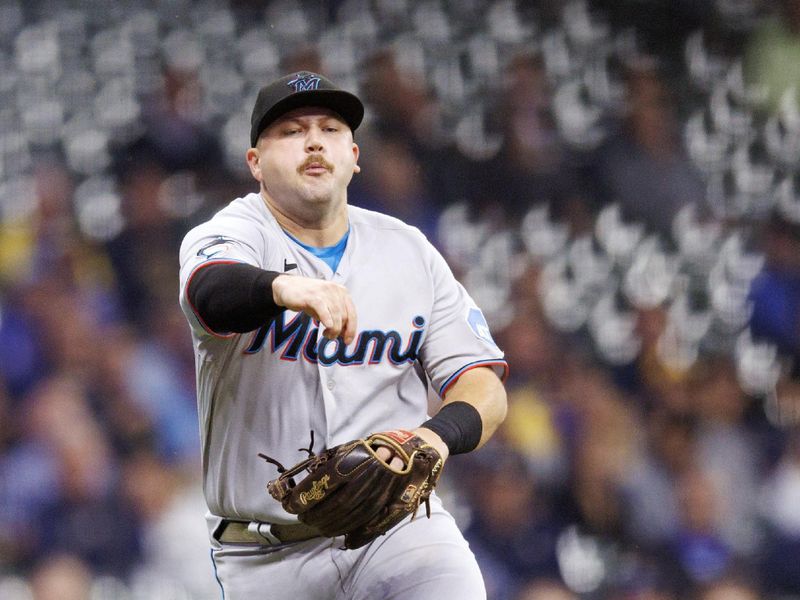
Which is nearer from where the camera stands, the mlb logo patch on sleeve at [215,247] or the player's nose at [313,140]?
the mlb logo patch on sleeve at [215,247]

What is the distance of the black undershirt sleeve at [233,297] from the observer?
1.77m

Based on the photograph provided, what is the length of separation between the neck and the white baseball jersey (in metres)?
0.03

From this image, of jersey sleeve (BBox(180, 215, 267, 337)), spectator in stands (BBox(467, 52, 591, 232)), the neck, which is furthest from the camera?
spectator in stands (BBox(467, 52, 591, 232))

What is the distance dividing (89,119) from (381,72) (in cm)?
111

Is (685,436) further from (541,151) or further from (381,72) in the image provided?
(381,72)

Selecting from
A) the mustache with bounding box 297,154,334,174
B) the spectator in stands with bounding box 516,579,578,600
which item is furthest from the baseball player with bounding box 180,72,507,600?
the spectator in stands with bounding box 516,579,578,600

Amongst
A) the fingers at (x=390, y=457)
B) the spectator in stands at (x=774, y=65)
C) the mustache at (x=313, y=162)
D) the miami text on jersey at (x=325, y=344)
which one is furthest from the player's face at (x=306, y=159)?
the spectator in stands at (x=774, y=65)

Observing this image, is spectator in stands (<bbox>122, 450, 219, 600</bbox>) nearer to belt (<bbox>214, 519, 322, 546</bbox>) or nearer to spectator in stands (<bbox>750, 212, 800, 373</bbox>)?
belt (<bbox>214, 519, 322, 546</bbox>)

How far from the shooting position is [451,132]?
4184 millimetres

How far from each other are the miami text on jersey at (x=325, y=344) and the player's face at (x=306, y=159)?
0.25 metres

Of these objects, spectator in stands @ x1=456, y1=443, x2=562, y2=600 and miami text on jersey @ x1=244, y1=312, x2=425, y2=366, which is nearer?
miami text on jersey @ x1=244, y1=312, x2=425, y2=366

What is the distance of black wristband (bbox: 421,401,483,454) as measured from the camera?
2.04m

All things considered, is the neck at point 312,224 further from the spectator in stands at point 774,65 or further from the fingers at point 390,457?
the spectator in stands at point 774,65

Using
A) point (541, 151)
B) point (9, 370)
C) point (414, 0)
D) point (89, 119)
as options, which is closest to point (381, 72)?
point (414, 0)
